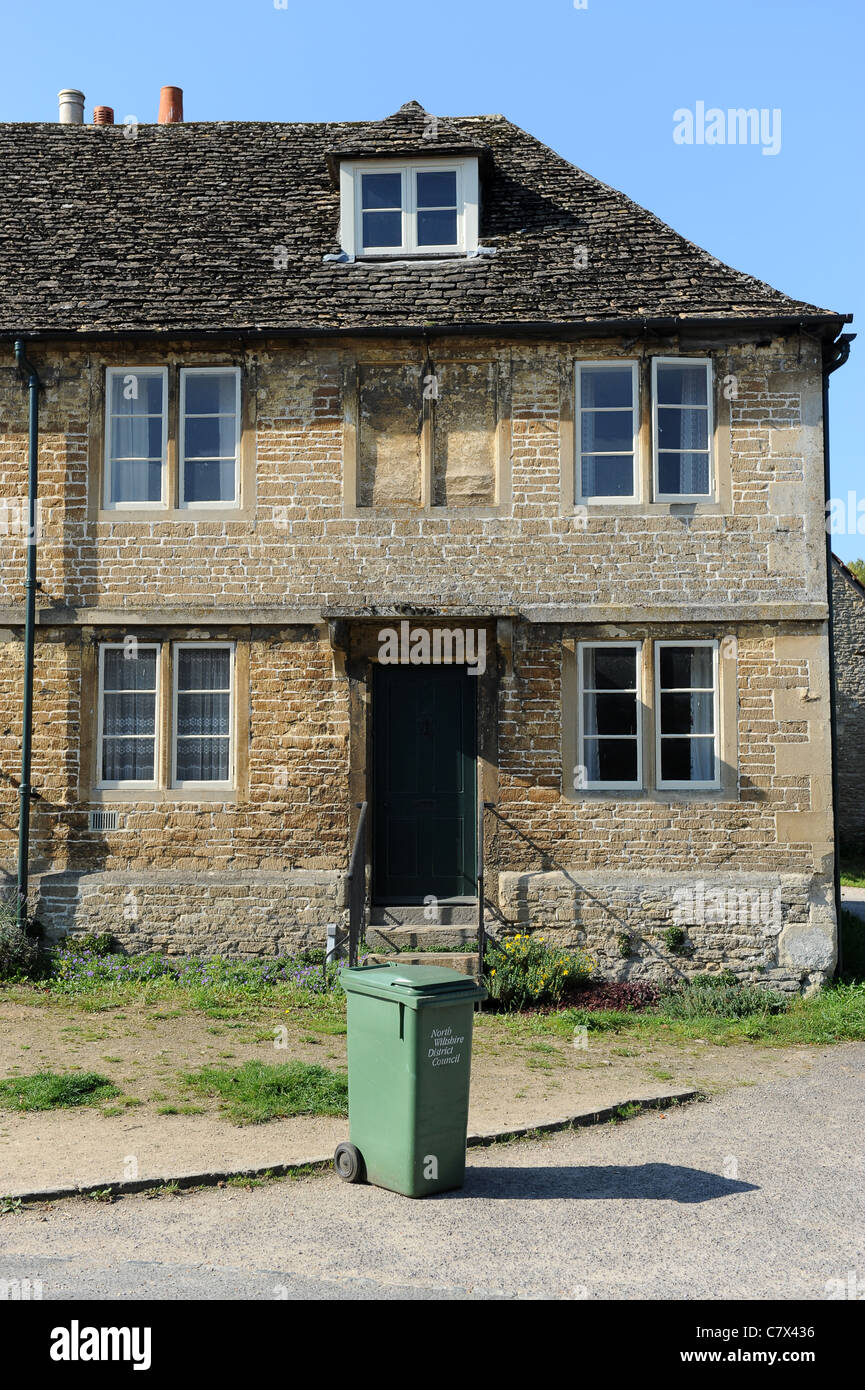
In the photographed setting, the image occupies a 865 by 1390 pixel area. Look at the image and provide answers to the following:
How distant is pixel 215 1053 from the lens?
9.29 meters

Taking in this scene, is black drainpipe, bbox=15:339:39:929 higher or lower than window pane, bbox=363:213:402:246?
lower

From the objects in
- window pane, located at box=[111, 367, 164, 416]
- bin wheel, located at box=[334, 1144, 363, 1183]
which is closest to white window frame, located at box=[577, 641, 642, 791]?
window pane, located at box=[111, 367, 164, 416]

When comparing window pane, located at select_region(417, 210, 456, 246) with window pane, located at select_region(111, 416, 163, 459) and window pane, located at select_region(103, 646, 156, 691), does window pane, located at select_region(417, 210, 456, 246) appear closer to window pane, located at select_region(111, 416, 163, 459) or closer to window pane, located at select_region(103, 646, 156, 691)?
window pane, located at select_region(111, 416, 163, 459)

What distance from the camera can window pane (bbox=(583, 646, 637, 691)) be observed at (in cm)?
1218

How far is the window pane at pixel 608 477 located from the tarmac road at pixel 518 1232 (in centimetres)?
680

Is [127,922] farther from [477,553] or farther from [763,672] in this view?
[763,672]

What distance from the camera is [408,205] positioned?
43.1ft

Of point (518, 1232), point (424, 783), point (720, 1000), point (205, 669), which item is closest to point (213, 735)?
point (205, 669)

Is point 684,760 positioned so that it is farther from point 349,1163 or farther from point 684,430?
point 349,1163

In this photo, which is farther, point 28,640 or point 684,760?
point 28,640

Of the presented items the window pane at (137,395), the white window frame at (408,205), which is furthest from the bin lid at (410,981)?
the white window frame at (408,205)

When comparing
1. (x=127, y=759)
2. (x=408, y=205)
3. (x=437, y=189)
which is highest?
(x=437, y=189)

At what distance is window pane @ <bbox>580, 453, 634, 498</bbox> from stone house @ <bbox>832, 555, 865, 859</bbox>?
608 inches

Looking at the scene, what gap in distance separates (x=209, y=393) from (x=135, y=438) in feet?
2.97
